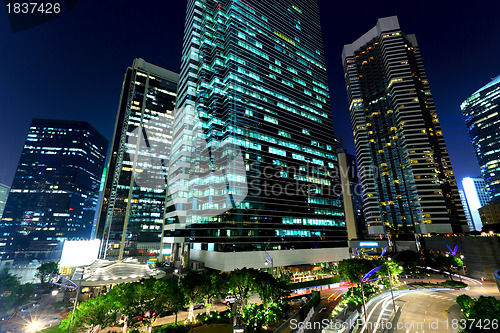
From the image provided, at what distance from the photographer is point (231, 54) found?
321 feet

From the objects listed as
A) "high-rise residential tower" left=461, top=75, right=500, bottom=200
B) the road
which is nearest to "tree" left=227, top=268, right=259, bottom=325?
the road

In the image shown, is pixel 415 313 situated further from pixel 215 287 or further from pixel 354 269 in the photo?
pixel 215 287

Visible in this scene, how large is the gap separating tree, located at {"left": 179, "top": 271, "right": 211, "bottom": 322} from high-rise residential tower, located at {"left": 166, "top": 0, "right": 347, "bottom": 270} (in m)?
31.3

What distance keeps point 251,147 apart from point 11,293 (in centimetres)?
8222

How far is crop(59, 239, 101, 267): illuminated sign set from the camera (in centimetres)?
8356

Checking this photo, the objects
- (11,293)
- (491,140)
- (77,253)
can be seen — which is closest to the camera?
(11,293)

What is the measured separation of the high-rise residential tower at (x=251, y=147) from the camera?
275 feet

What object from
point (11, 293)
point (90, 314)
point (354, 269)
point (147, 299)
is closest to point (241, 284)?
point (147, 299)

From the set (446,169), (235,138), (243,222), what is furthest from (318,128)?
(446,169)

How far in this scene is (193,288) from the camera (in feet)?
138

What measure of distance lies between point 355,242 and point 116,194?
171 m

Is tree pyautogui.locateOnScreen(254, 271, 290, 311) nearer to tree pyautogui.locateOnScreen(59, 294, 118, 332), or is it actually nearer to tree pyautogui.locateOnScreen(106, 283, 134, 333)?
tree pyautogui.locateOnScreen(106, 283, 134, 333)

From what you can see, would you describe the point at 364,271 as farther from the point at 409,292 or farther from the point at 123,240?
the point at 123,240

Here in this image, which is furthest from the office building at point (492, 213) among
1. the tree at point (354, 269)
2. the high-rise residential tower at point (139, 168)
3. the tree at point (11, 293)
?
the tree at point (11, 293)
